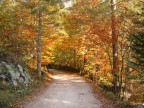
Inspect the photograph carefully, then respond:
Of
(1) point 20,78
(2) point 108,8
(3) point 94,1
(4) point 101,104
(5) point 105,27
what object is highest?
(3) point 94,1

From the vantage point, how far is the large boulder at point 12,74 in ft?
49.4

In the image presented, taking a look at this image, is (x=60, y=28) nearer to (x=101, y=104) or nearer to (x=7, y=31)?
(x=7, y=31)

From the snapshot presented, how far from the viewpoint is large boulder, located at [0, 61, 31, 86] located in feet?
49.4

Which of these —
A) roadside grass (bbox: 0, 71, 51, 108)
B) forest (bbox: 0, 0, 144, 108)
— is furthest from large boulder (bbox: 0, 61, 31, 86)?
roadside grass (bbox: 0, 71, 51, 108)

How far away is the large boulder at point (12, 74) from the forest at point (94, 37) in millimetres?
67

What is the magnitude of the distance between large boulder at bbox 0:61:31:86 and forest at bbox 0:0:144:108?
7 cm

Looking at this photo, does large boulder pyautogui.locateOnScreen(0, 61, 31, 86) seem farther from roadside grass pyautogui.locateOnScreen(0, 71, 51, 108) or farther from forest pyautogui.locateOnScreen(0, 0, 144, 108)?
roadside grass pyautogui.locateOnScreen(0, 71, 51, 108)

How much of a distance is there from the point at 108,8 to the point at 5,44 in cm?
957

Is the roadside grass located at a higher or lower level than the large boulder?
lower

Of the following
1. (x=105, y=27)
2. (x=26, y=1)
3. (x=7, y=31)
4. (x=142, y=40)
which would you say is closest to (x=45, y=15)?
(x=26, y=1)

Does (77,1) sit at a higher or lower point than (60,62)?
higher

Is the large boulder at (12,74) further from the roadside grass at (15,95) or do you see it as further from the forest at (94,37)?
the roadside grass at (15,95)

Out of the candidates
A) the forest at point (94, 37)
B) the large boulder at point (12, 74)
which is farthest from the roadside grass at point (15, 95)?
the large boulder at point (12, 74)

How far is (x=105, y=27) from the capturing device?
53.6ft
